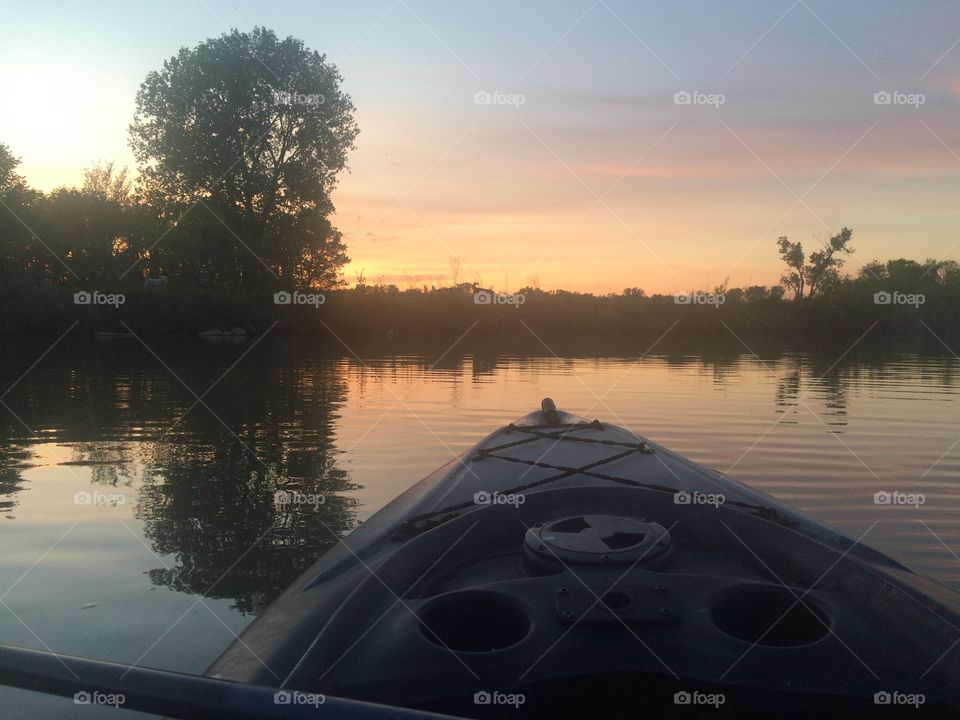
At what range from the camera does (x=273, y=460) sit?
7.87 m

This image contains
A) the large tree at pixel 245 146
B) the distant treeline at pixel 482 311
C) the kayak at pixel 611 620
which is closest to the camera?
the kayak at pixel 611 620

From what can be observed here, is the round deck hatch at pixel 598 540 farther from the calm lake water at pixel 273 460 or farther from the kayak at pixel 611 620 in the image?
the calm lake water at pixel 273 460

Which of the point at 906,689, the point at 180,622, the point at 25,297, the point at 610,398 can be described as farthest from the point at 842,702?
the point at 25,297

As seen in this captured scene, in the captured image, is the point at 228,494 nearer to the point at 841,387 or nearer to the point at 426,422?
the point at 426,422

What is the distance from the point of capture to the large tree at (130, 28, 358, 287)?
24.7 metres

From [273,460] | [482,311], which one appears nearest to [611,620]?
[273,460]

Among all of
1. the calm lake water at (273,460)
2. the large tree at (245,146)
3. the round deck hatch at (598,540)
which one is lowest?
the calm lake water at (273,460)

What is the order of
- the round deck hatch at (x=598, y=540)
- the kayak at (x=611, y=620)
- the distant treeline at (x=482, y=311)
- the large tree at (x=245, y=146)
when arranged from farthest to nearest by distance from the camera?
the distant treeline at (x=482, y=311) < the large tree at (x=245, y=146) < the round deck hatch at (x=598, y=540) < the kayak at (x=611, y=620)

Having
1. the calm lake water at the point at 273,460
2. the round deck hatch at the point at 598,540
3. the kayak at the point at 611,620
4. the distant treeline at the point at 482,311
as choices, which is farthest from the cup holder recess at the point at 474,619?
the distant treeline at the point at 482,311

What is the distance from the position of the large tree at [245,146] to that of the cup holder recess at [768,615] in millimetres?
23856

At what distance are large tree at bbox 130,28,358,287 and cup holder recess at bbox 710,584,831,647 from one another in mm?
23856

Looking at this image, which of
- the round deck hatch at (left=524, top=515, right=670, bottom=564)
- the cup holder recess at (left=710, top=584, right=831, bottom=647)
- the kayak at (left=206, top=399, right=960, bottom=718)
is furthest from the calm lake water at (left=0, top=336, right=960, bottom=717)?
the cup holder recess at (left=710, top=584, right=831, bottom=647)

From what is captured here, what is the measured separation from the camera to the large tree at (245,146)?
81.1 ft

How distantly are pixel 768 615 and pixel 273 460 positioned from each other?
5.98m
